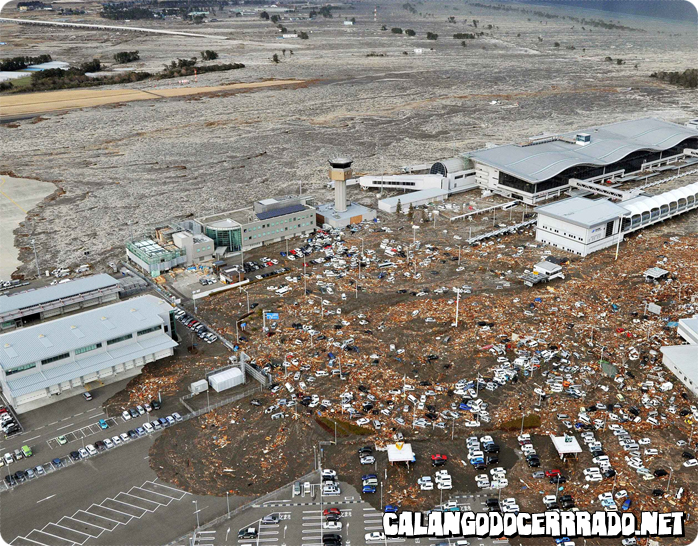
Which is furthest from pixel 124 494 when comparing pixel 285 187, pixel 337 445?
pixel 285 187

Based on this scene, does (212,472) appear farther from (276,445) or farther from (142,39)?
(142,39)

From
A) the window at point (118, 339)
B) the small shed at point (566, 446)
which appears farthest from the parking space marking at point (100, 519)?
the small shed at point (566, 446)

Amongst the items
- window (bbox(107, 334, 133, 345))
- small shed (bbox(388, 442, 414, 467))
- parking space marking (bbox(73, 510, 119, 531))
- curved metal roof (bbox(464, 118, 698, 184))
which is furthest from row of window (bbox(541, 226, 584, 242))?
parking space marking (bbox(73, 510, 119, 531))

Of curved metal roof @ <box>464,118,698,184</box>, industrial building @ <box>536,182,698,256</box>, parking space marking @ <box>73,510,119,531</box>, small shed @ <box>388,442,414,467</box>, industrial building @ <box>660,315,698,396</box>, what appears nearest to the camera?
parking space marking @ <box>73,510,119,531</box>

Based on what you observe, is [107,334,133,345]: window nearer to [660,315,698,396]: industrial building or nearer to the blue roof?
the blue roof

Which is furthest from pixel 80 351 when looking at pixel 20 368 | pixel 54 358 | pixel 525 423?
pixel 525 423

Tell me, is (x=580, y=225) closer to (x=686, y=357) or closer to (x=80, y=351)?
(x=686, y=357)
